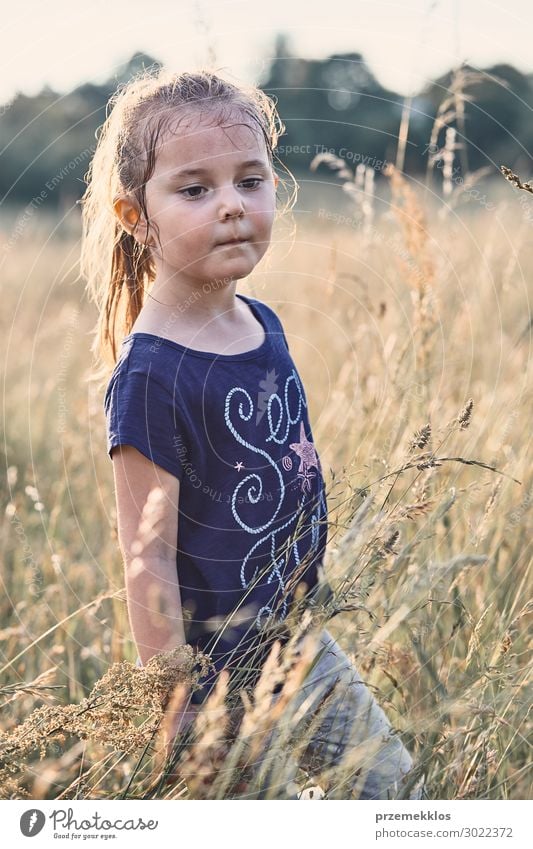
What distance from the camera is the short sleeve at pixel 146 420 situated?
1.22 m

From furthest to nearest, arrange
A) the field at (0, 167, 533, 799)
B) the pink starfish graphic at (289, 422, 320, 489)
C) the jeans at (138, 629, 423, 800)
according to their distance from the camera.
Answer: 1. the pink starfish graphic at (289, 422, 320, 489)
2. the jeans at (138, 629, 423, 800)
3. the field at (0, 167, 533, 799)

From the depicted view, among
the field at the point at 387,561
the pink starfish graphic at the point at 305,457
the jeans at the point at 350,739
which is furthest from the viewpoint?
the pink starfish graphic at the point at 305,457

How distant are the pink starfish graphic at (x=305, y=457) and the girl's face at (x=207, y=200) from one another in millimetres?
298

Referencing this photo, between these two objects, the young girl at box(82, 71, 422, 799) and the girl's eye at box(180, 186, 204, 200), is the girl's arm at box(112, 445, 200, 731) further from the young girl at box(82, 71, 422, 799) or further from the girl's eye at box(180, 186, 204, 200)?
the girl's eye at box(180, 186, 204, 200)

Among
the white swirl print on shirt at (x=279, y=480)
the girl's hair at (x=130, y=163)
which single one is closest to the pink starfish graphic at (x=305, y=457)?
the white swirl print on shirt at (x=279, y=480)

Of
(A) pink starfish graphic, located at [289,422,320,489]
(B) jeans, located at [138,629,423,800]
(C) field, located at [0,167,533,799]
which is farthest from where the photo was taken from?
(A) pink starfish graphic, located at [289,422,320,489]

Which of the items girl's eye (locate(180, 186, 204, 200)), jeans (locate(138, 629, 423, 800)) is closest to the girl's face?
girl's eye (locate(180, 186, 204, 200))

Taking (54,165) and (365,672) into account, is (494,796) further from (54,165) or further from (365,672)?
(54,165)

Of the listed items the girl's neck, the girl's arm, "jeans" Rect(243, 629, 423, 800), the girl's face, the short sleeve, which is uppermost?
the girl's face

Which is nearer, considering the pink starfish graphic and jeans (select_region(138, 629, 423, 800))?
jeans (select_region(138, 629, 423, 800))

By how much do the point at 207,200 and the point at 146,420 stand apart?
0.34 meters

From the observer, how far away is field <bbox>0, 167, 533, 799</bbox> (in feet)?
3.93

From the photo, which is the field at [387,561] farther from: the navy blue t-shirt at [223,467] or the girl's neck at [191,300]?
the girl's neck at [191,300]

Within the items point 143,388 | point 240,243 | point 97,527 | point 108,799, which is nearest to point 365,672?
point 108,799
